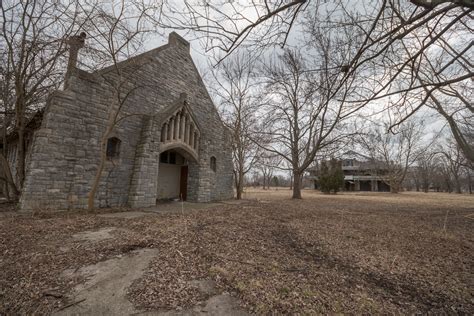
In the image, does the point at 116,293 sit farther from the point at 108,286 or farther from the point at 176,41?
the point at 176,41

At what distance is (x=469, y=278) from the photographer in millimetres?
3643

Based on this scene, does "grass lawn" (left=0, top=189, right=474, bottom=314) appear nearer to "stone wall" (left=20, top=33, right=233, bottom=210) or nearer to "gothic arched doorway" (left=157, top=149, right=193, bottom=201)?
"stone wall" (left=20, top=33, right=233, bottom=210)

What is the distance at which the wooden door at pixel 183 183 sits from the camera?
12875 mm

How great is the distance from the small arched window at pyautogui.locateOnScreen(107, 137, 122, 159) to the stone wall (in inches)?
7.9

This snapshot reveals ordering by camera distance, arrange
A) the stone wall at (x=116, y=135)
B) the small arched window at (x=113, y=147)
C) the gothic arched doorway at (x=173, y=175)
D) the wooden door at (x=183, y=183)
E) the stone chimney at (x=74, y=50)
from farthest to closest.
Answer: the wooden door at (x=183, y=183) → the gothic arched doorway at (x=173, y=175) → the small arched window at (x=113, y=147) → the stone chimney at (x=74, y=50) → the stone wall at (x=116, y=135)

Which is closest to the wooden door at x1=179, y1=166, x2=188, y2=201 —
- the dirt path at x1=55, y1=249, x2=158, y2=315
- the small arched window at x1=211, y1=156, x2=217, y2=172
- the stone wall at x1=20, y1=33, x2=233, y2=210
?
the stone wall at x1=20, y1=33, x2=233, y2=210

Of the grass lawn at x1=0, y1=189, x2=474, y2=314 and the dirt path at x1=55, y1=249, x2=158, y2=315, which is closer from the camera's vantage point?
the dirt path at x1=55, y1=249, x2=158, y2=315

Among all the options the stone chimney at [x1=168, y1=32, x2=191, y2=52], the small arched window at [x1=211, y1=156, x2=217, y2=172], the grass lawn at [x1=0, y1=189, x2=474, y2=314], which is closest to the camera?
the grass lawn at [x1=0, y1=189, x2=474, y2=314]

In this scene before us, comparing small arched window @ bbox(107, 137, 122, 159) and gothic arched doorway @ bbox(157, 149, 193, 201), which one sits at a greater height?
small arched window @ bbox(107, 137, 122, 159)

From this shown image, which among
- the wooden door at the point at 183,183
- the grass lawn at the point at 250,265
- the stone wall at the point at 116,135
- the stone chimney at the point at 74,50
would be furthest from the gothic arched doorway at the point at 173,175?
the grass lawn at the point at 250,265

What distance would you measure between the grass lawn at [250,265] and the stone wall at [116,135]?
5.23 feet

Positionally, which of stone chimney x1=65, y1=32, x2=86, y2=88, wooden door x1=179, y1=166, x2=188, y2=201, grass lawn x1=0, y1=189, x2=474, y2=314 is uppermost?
stone chimney x1=65, y1=32, x2=86, y2=88

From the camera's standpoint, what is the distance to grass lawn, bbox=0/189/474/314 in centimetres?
263

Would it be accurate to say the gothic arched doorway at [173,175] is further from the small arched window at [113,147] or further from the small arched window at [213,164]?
the small arched window at [113,147]
